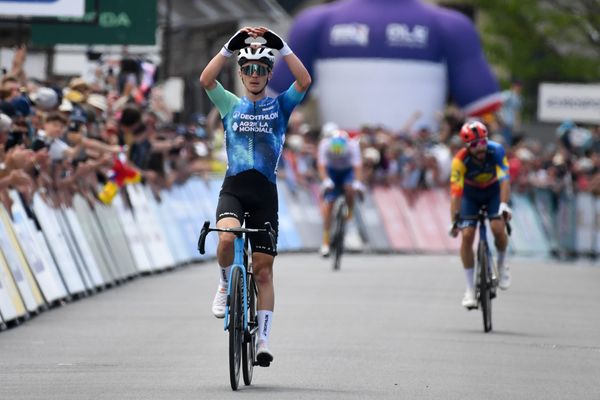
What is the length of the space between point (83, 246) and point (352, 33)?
14755 mm

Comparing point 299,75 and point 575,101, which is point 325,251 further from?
point 575,101

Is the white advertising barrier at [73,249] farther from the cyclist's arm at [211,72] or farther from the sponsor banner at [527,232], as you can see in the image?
the sponsor banner at [527,232]

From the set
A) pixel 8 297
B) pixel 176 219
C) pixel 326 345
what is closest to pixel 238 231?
pixel 326 345

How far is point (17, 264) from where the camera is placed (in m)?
16.3

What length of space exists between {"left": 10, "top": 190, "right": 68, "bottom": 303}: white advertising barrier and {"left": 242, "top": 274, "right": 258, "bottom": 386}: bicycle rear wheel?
484 cm

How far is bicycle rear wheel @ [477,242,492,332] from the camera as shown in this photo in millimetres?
16541

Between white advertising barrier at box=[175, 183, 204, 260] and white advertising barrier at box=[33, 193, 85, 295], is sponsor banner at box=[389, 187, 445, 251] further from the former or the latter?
white advertising barrier at box=[33, 193, 85, 295]

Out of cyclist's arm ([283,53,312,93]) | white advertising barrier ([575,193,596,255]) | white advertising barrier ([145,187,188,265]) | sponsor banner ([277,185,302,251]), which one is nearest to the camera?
cyclist's arm ([283,53,312,93])

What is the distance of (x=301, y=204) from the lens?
3238 cm

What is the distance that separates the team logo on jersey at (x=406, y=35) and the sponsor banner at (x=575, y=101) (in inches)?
217

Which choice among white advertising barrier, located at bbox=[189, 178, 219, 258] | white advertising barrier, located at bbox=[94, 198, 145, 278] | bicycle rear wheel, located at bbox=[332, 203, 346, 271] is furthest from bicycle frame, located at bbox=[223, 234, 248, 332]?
white advertising barrier, located at bbox=[189, 178, 219, 258]

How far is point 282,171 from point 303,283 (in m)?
10.5

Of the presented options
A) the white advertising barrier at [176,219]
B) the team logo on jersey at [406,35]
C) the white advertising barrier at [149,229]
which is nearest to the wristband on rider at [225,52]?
the white advertising barrier at [149,229]

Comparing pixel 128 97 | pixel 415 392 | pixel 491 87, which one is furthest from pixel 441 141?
pixel 415 392
